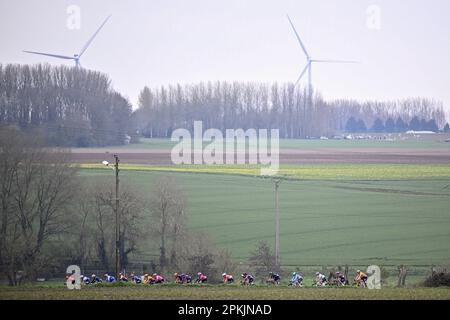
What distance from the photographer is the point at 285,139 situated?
3591 centimetres

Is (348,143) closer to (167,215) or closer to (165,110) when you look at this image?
(165,110)

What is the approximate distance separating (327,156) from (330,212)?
6.14m

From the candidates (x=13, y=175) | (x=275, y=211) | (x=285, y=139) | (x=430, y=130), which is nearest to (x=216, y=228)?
(x=275, y=211)

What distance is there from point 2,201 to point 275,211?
9743 mm

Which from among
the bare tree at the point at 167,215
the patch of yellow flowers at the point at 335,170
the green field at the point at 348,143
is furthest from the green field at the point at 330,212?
the green field at the point at 348,143

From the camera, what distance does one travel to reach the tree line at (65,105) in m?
31.5

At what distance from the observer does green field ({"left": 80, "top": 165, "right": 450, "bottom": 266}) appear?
24578 mm

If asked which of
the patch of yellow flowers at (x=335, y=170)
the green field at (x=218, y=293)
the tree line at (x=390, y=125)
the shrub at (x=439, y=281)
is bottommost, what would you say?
the shrub at (x=439, y=281)

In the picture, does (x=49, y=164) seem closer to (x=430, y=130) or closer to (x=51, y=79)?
(x=51, y=79)

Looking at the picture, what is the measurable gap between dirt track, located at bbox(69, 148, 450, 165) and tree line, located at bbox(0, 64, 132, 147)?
0.94 meters

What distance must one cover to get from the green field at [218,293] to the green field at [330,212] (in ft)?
30.0

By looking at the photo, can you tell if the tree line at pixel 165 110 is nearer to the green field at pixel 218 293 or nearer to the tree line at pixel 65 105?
the tree line at pixel 65 105

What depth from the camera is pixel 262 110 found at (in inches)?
1577

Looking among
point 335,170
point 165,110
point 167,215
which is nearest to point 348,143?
point 335,170
